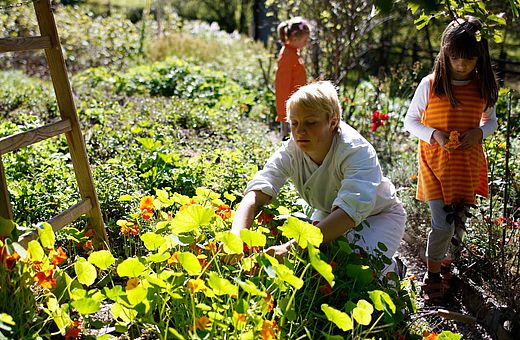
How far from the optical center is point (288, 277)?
1.74 meters

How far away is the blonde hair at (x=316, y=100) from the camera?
2551mm

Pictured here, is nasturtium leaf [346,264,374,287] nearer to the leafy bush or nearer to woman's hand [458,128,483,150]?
the leafy bush

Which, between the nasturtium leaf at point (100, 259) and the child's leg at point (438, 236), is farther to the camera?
the child's leg at point (438, 236)

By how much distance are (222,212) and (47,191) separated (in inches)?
52.7

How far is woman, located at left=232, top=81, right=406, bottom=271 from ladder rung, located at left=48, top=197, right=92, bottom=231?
69cm

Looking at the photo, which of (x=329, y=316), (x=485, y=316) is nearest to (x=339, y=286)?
(x=329, y=316)

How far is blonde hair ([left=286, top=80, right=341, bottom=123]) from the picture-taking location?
2.55 m

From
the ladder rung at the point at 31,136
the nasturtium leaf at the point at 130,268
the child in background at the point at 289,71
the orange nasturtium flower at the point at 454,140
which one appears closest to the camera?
the nasturtium leaf at the point at 130,268

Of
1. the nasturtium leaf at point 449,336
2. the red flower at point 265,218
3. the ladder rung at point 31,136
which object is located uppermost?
the ladder rung at point 31,136


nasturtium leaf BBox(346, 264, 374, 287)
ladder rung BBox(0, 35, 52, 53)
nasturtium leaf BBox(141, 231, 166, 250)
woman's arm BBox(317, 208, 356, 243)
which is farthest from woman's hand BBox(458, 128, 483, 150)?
ladder rung BBox(0, 35, 52, 53)

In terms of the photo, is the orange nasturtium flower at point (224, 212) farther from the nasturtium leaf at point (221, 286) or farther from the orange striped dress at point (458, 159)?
the orange striped dress at point (458, 159)

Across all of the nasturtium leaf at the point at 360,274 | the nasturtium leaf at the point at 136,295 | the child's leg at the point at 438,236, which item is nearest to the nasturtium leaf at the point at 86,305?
the nasturtium leaf at the point at 136,295

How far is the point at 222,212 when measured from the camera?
262 cm

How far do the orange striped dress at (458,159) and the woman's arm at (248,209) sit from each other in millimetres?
1114
